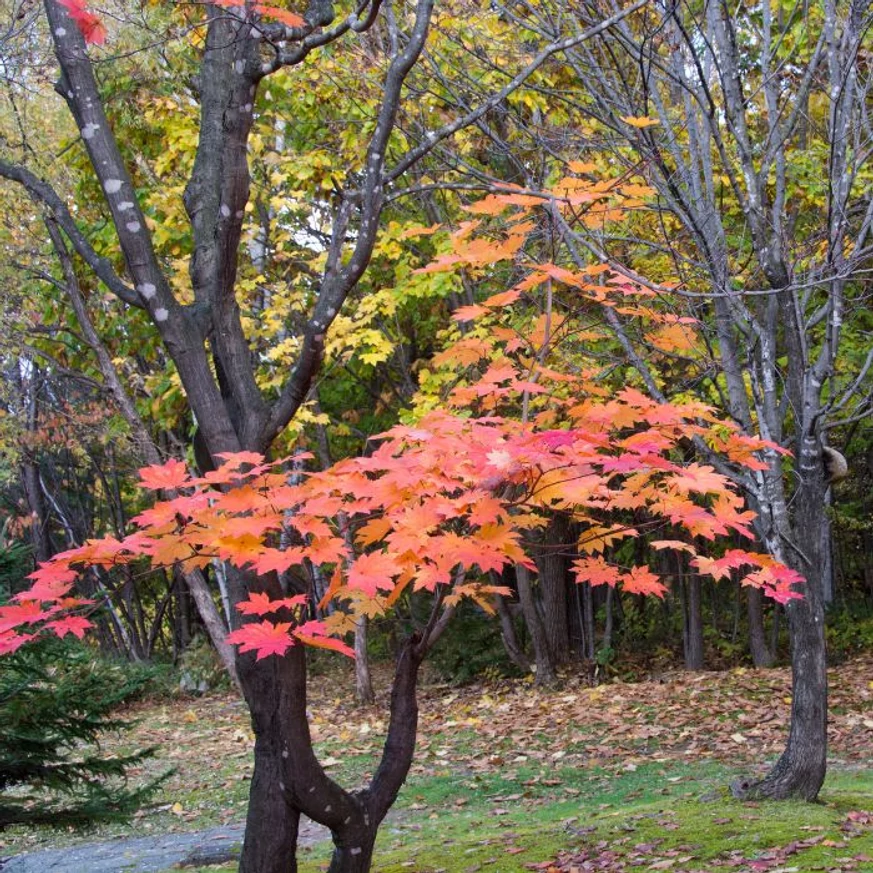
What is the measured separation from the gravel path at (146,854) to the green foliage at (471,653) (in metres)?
6.52

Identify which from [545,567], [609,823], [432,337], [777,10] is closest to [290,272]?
[432,337]

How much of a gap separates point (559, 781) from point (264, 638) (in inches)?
229

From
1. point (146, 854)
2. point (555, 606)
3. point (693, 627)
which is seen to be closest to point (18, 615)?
point (146, 854)

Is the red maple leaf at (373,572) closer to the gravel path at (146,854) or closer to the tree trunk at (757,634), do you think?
the gravel path at (146,854)

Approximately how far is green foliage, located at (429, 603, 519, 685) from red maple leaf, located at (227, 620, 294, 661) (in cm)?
1128

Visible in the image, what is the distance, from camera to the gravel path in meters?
7.03

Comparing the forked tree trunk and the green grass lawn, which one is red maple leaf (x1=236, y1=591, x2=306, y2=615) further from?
the green grass lawn

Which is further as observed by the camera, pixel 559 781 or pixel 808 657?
pixel 559 781

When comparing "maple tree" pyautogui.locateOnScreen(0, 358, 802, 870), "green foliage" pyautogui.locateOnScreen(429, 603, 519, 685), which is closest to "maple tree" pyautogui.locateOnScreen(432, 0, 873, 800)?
"maple tree" pyautogui.locateOnScreen(0, 358, 802, 870)

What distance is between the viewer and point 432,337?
1456cm

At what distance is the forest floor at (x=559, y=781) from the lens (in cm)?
515

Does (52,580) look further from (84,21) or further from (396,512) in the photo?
(84,21)

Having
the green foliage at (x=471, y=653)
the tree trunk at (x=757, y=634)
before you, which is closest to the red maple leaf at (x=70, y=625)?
the green foliage at (x=471, y=653)

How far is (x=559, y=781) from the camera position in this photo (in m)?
8.47
